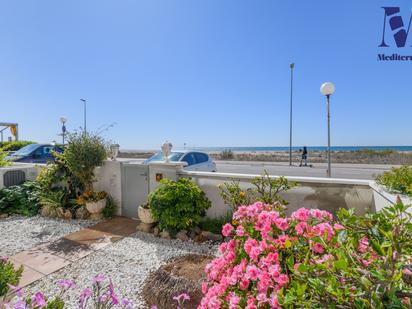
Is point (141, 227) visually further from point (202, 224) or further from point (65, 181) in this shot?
point (65, 181)

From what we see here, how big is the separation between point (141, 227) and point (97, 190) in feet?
7.20

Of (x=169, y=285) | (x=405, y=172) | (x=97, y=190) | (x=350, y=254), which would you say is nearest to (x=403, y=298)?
(x=350, y=254)

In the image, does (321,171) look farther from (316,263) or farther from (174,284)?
(316,263)

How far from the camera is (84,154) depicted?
516cm

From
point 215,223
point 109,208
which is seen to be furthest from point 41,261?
point 215,223

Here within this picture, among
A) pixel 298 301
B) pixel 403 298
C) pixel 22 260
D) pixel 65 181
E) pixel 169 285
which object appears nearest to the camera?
pixel 403 298

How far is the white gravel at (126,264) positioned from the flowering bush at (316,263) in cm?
149

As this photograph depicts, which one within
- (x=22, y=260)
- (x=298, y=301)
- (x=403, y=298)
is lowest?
(x=22, y=260)

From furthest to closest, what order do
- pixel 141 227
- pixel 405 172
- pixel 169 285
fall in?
pixel 141 227, pixel 405 172, pixel 169 285

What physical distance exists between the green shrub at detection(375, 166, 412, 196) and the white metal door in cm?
455

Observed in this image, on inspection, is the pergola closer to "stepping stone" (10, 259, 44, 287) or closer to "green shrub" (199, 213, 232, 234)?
"stepping stone" (10, 259, 44, 287)

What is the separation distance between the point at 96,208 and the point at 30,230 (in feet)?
4.30

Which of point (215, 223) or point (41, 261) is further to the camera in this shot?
point (215, 223)

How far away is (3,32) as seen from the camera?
5.82 metres
